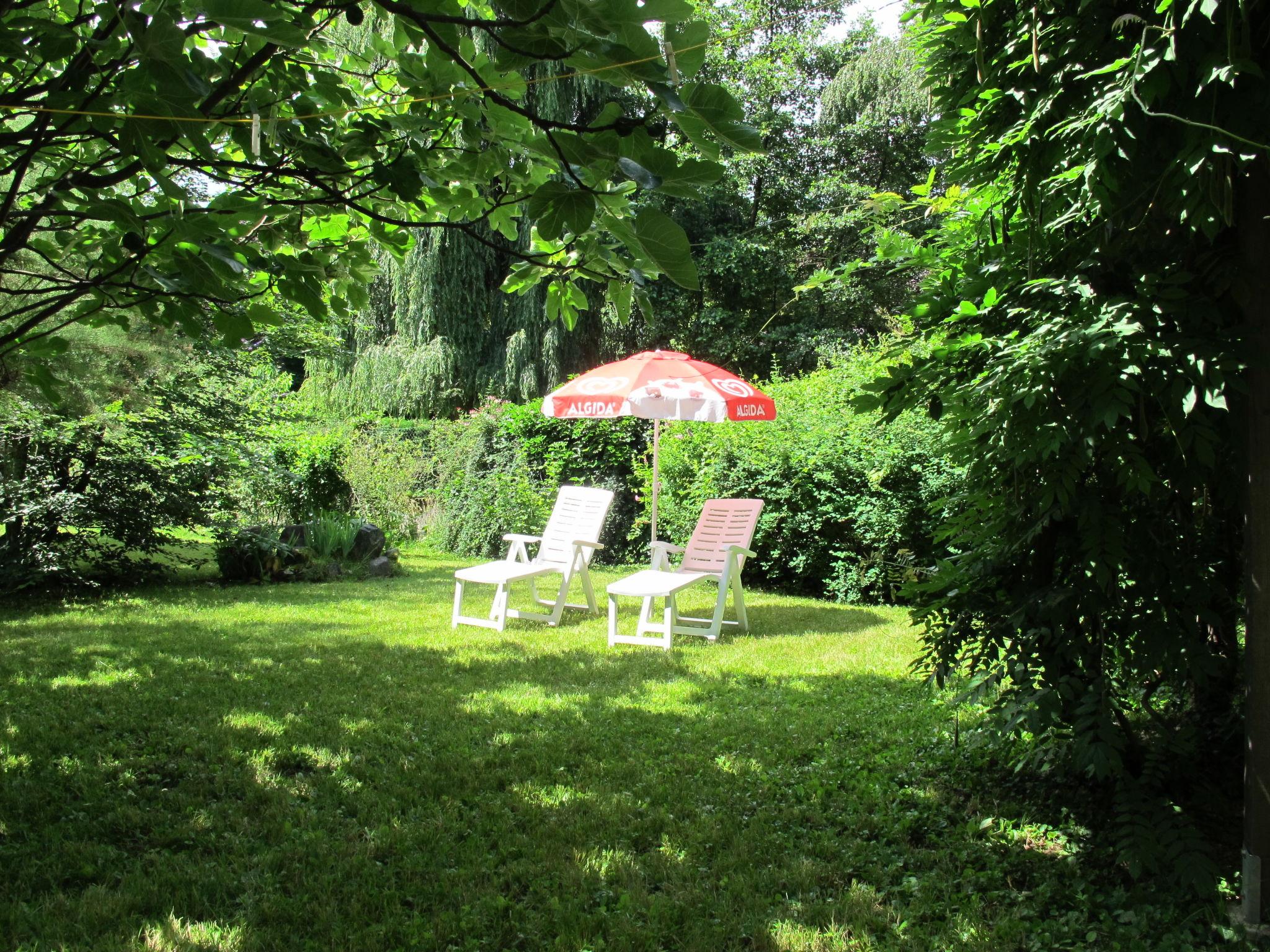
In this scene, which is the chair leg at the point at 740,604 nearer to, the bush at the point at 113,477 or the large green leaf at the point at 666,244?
the bush at the point at 113,477

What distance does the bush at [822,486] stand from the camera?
25.7 feet

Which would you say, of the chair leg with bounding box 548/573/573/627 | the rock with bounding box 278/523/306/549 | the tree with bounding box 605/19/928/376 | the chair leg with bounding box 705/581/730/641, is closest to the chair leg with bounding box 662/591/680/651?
the chair leg with bounding box 705/581/730/641

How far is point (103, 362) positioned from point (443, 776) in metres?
3.25

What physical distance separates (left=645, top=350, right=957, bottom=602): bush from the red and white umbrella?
1.12 metres

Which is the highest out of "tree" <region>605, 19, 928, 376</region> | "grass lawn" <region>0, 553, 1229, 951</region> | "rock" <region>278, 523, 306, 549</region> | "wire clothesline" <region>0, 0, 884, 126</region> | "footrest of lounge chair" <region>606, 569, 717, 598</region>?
"tree" <region>605, 19, 928, 376</region>

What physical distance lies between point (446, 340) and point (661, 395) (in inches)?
375

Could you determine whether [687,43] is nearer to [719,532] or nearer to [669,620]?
[669,620]

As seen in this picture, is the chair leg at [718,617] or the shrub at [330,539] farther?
the shrub at [330,539]

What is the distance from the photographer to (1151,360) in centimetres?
230

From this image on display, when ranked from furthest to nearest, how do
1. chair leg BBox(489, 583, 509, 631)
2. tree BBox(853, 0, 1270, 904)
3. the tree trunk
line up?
chair leg BBox(489, 583, 509, 631)
the tree trunk
tree BBox(853, 0, 1270, 904)

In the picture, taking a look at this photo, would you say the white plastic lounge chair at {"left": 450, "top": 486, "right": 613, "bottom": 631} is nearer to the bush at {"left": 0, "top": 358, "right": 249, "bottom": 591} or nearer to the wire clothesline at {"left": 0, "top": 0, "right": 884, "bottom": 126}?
the bush at {"left": 0, "top": 358, "right": 249, "bottom": 591}

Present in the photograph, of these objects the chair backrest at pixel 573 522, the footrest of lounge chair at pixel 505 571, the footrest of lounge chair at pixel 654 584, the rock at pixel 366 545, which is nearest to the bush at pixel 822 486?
the footrest of lounge chair at pixel 654 584

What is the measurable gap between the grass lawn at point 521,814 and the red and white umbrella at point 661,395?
230cm

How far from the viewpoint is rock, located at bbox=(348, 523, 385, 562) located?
10.2 metres
